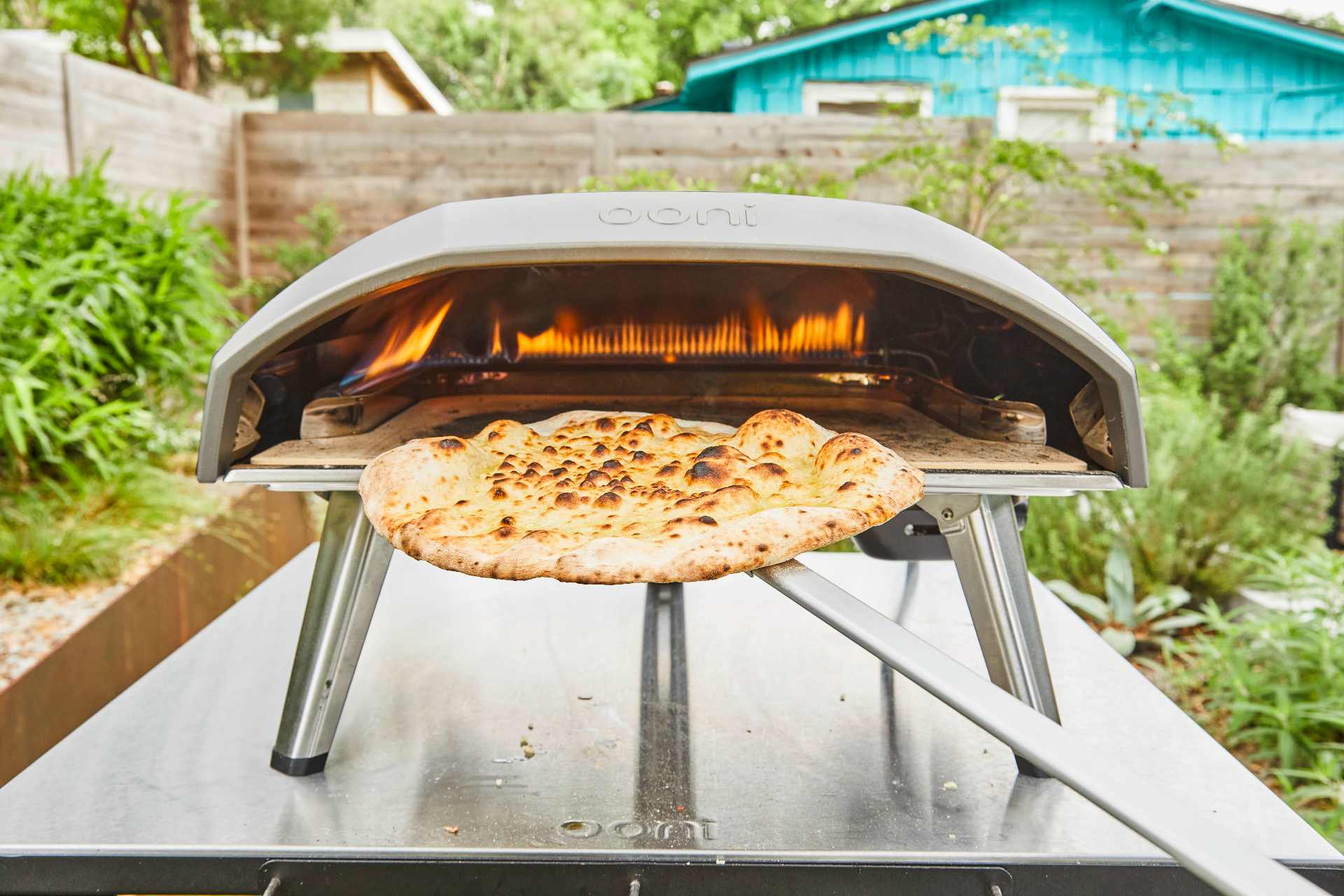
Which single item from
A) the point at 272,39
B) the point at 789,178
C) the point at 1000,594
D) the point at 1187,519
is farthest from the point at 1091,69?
the point at 1000,594

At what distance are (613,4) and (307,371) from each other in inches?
763

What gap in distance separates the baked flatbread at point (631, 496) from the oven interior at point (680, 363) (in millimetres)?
156

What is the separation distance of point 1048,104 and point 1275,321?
8.88 feet

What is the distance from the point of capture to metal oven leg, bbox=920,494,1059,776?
1235mm

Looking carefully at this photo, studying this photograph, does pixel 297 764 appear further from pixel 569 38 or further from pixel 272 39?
pixel 569 38

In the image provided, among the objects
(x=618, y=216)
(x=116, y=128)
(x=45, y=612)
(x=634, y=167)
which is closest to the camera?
(x=618, y=216)

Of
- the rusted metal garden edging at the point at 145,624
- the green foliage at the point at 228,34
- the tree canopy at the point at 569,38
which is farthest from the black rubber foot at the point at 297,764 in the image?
the tree canopy at the point at 569,38

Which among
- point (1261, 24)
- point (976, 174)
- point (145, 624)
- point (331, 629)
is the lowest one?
point (145, 624)

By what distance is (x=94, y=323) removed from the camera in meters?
3.19

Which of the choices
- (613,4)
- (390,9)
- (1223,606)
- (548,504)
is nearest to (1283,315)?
(1223,606)

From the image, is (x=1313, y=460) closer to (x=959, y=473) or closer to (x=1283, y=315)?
(x=1283, y=315)

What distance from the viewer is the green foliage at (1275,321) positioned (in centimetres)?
588

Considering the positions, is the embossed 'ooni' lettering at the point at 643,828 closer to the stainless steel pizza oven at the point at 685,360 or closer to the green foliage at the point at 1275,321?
the stainless steel pizza oven at the point at 685,360

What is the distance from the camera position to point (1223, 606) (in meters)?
3.04
